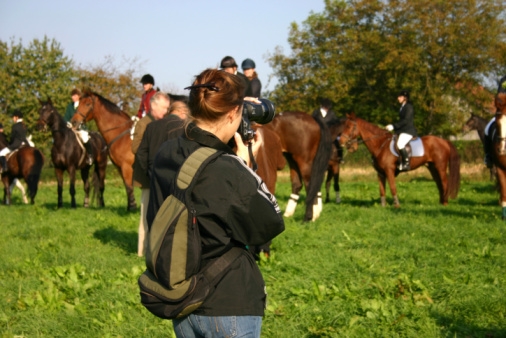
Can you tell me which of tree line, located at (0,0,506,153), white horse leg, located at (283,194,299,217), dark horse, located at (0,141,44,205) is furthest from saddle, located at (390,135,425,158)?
tree line, located at (0,0,506,153)

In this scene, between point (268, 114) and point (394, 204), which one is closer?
point (268, 114)

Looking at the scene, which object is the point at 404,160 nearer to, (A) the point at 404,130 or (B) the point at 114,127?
(A) the point at 404,130

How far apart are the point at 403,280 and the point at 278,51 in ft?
153

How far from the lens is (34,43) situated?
149 ft

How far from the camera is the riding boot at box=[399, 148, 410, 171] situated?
1588cm

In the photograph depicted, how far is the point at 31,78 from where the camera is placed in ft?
146

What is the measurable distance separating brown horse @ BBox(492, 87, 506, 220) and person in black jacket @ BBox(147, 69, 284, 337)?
9.31 metres

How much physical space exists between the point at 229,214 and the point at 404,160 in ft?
44.8

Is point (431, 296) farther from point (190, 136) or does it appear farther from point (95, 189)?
point (95, 189)

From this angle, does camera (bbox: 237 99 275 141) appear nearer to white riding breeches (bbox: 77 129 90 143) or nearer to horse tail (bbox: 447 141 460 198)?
horse tail (bbox: 447 141 460 198)

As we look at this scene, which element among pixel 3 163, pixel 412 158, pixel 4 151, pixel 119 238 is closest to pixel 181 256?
pixel 119 238

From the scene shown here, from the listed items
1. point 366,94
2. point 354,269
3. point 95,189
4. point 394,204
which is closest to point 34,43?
point 366,94

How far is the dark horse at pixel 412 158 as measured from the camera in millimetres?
15820

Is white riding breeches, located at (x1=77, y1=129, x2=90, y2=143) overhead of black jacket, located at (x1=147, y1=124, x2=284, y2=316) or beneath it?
overhead
